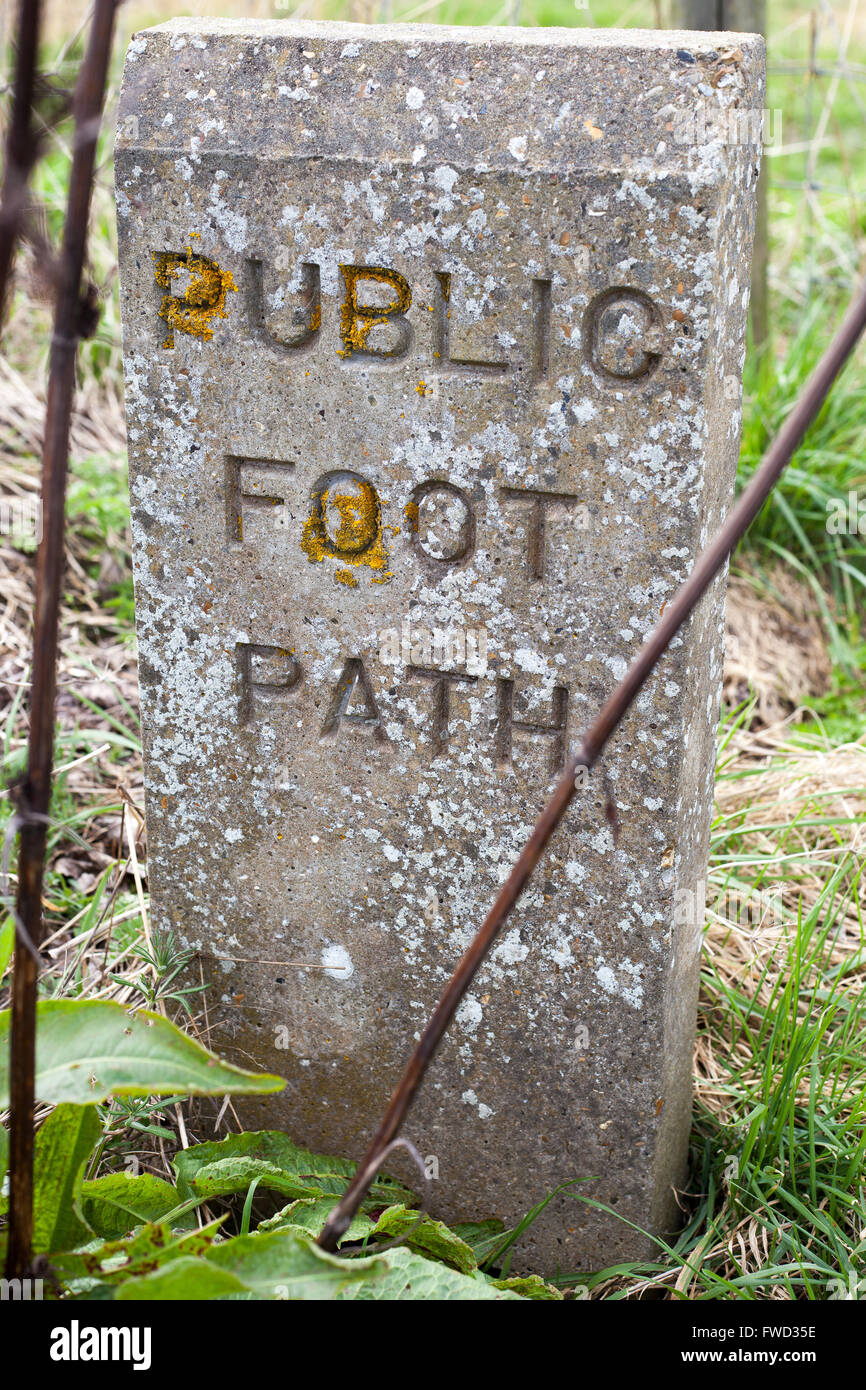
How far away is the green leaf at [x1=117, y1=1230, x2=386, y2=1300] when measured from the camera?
1204 millimetres

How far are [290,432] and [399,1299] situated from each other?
1090mm

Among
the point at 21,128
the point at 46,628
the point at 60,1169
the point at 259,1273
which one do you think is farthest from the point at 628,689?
the point at 60,1169

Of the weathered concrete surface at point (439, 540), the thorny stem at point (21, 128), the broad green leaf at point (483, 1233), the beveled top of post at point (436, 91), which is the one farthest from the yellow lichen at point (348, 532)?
the broad green leaf at point (483, 1233)

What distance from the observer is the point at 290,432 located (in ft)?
5.39

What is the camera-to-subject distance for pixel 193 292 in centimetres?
162

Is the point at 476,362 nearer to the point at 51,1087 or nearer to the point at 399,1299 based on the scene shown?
the point at 51,1087

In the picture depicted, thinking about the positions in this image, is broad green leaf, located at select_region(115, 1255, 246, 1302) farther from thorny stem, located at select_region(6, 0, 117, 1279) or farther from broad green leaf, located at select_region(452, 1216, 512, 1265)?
broad green leaf, located at select_region(452, 1216, 512, 1265)

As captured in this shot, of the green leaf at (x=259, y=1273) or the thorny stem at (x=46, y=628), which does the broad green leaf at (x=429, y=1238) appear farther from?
the thorny stem at (x=46, y=628)

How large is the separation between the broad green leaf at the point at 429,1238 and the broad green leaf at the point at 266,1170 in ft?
0.31

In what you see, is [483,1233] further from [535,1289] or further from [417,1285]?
[417,1285]

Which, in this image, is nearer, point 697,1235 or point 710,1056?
point 697,1235

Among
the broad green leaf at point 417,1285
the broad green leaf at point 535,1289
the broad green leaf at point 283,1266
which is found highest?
the broad green leaf at point 283,1266

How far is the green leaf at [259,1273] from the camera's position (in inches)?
47.4

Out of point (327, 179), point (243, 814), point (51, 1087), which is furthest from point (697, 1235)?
point (327, 179)
